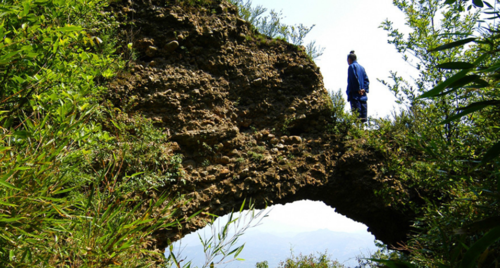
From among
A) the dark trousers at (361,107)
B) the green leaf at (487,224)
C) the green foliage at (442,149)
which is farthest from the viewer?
the dark trousers at (361,107)

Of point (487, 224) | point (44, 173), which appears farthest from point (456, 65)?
point (44, 173)

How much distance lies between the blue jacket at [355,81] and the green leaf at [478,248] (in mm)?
6280

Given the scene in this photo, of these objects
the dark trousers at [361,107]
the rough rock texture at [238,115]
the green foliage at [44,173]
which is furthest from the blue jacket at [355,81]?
the green foliage at [44,173]

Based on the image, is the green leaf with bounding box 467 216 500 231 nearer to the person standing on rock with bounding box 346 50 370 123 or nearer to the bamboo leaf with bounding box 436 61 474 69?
the bamboo leaf with bounding box 436 61 474 69

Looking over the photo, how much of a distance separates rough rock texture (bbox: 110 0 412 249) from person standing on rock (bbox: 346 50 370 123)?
3.49ft

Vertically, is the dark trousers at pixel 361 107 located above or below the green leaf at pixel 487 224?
above

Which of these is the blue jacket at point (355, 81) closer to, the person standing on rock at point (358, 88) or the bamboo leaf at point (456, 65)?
the person standing on rock at point (358, 88)

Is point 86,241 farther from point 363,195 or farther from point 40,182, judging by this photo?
point 363,195

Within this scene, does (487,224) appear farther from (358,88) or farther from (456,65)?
(358,88)

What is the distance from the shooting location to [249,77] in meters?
5.32

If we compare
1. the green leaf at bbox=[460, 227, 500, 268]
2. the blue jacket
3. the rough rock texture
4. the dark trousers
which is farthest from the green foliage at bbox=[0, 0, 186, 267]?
the blue jacket

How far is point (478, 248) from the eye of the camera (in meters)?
0.57

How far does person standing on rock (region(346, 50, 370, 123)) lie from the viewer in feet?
21.1

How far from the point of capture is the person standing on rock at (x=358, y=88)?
21.1 ft
